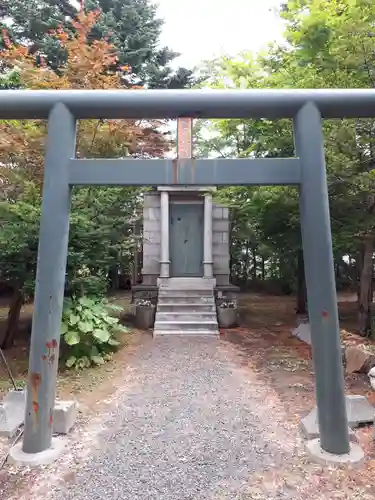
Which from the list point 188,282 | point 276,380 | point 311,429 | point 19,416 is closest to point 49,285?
point 19,416

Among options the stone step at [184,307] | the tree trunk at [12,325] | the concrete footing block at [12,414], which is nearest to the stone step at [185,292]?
the stone step at [184,307]

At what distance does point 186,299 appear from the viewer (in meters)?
8.75

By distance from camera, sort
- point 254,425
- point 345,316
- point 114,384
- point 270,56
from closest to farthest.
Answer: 1. point 254,425
2. point 114,384
3. point 270,56
4. point 345,316

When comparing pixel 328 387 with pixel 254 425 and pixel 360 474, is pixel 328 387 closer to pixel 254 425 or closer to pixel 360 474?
pixel 360 474

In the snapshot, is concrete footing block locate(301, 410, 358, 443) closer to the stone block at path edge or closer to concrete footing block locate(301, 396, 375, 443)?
concrete footing block locate(301, 396, 375, 443)

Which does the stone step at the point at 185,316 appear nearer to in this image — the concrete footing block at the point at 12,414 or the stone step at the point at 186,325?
the stone step at the point at 186,325

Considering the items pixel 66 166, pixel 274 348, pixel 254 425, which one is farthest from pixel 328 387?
pixel 274 348

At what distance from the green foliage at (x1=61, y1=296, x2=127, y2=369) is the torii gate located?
249 centimetres

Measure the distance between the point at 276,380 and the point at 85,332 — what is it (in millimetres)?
2796

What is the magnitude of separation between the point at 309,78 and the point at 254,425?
4687 mm

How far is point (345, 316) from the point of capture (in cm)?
948

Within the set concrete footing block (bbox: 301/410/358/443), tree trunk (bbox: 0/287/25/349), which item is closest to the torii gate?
concrete footing block (bbox: 301/410/358/443)

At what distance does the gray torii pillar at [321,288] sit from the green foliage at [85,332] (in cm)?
355

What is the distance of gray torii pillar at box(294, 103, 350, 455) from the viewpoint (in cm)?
286
